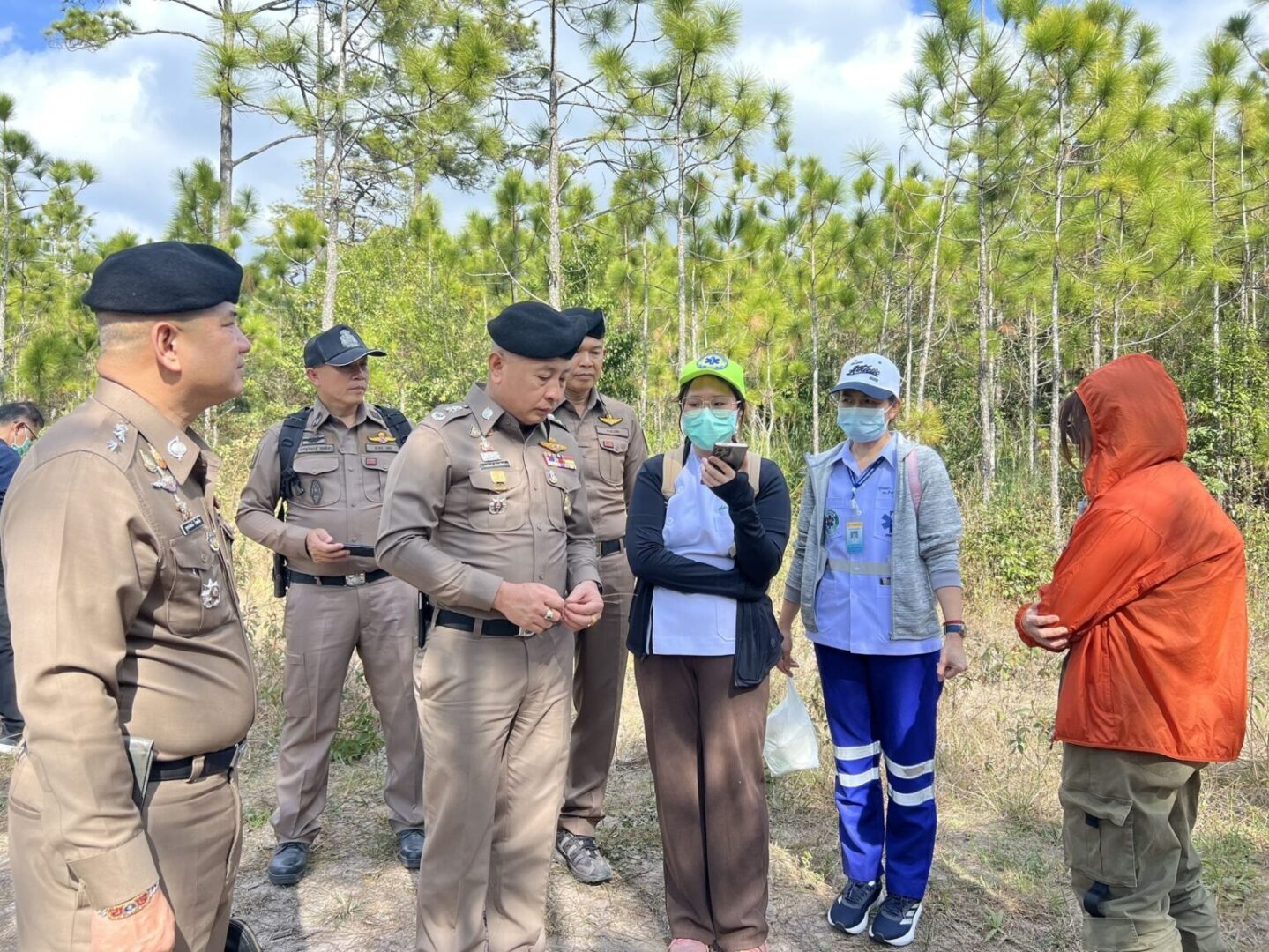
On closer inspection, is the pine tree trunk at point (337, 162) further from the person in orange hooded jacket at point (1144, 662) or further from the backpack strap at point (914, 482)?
the person in orange hooded jacket at point (1144, 662)

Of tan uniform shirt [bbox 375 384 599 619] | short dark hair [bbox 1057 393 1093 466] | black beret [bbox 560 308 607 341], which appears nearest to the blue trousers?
short dark hair [bbox 1057 393 1093 466]

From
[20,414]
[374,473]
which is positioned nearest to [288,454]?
[374,473]

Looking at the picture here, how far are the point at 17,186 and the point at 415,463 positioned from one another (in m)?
17.9

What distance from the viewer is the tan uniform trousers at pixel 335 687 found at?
10.4 ft

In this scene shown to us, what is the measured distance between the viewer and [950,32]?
8875 mm

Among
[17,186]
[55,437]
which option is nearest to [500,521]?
[55,437]

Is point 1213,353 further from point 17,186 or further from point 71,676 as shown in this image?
point 17,186

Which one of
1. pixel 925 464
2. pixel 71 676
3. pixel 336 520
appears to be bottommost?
pixel 71 676

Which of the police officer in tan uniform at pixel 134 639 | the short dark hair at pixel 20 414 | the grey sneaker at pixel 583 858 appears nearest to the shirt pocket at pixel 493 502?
the police officer in tan uniform at pixel 134 639

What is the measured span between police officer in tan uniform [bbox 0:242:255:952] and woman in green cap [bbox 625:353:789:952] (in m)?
1.25

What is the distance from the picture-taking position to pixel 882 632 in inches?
106

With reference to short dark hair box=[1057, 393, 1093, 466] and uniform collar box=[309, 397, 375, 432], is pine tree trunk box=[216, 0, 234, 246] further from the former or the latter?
short dark hair box=[1057, 393, 1093, 466]

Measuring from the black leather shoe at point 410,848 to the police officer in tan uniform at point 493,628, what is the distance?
88cm

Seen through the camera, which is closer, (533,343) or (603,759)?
(533,343)
